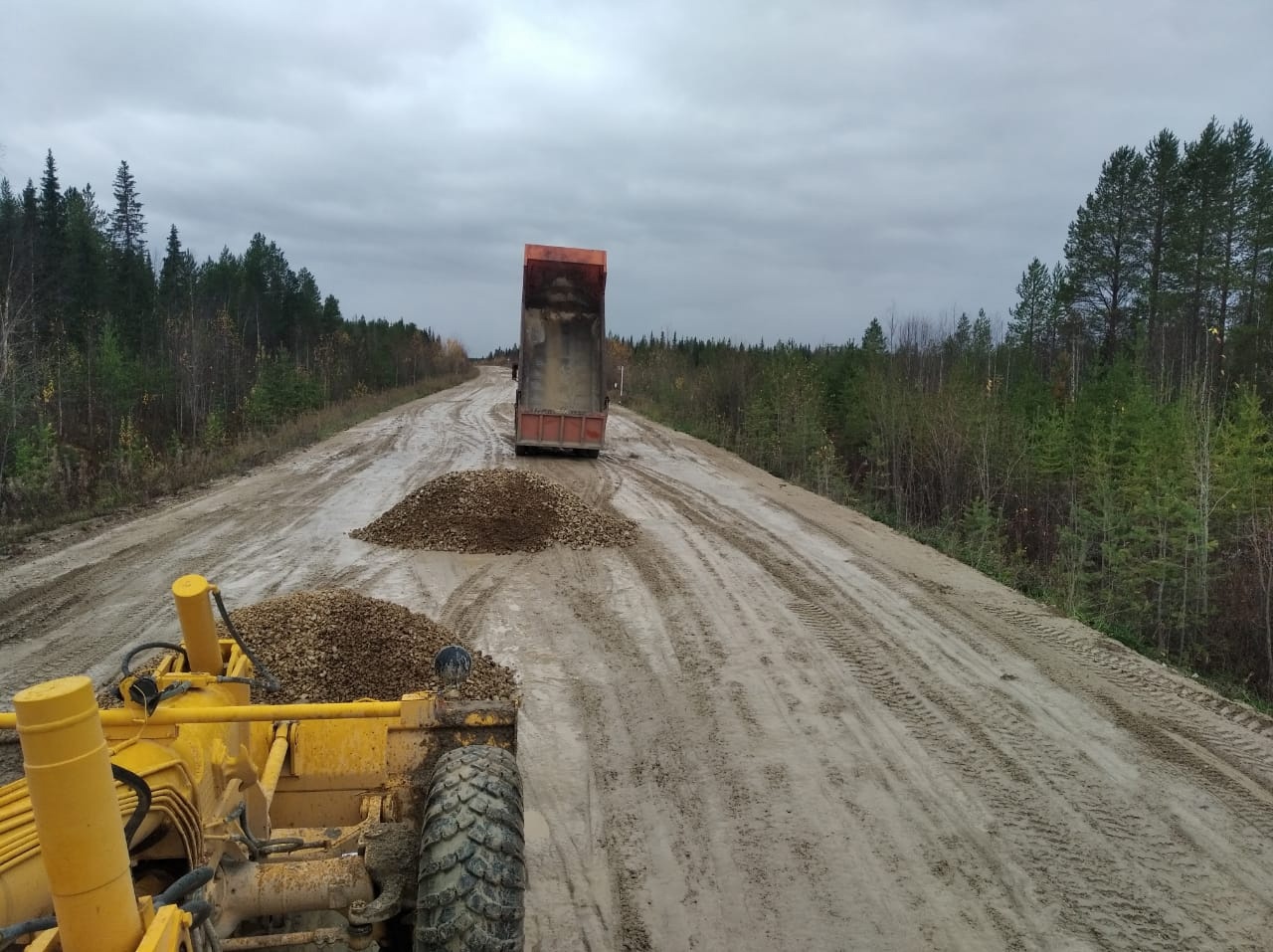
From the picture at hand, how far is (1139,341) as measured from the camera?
65.9 feet

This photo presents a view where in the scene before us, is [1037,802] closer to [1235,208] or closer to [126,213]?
[1235,208]

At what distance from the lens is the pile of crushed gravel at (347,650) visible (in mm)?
5230

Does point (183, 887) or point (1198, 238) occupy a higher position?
point (1198, 238)

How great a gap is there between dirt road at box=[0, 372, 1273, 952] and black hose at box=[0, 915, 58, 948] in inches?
95.1

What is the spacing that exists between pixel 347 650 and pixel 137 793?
367 centimetres

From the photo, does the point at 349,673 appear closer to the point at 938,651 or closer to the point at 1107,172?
the point at 938,651

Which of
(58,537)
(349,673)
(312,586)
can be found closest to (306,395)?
(58,537)

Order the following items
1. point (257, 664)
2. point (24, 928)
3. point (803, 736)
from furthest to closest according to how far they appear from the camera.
Answer: 1. point (803, 736)
2. point (257, 664)
3. point (24, 928)

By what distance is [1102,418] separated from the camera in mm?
16000

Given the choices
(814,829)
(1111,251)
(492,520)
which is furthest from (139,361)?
(1111,251)

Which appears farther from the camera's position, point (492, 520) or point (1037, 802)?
point (492, 520)

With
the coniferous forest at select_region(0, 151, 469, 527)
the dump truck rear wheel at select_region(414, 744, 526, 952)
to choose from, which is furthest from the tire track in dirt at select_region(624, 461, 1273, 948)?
the coniferous forest at select_region(0, 151, 469, 527)

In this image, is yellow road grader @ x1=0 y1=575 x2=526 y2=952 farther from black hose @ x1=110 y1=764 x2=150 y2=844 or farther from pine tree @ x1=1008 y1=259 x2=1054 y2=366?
pine tree @ x1=1008 y1=259 x2=1054 y2=366

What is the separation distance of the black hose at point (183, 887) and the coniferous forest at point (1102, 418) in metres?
8.30
